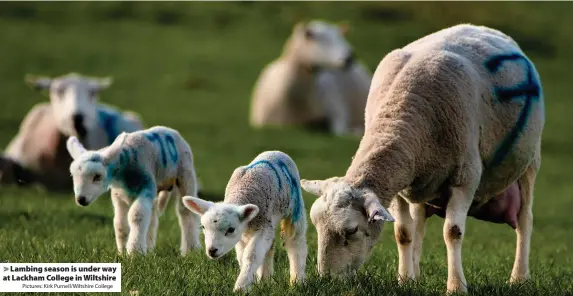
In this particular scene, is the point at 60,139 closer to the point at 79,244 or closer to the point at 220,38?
the point at 79,244

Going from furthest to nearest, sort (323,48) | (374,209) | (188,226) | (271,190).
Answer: (323,48) < (188,226) < (271,190) < (374,209)

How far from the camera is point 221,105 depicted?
2950 cm

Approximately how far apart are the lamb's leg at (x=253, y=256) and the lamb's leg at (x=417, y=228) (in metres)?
1.96

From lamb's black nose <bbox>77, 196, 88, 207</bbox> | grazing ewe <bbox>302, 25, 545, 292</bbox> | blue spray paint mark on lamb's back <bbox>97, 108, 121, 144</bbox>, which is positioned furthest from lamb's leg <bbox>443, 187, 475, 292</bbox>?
blue spray paint mark on lamb's back <bbox>97, 108, 121, 144</bbox>

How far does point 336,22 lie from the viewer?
3966cm

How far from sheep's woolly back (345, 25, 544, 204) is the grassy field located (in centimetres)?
83

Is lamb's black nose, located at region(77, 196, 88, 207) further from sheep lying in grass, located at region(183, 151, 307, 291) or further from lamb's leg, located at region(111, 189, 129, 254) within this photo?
sheep lying in grass, located at region(183, 151, 307, 291)

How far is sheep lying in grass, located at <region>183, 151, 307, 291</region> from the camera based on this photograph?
23.0 feet

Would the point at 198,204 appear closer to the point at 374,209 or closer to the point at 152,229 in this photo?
the point at 374,209

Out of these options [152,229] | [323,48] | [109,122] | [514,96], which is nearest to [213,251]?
[152,229]

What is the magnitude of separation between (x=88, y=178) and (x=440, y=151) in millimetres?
2665

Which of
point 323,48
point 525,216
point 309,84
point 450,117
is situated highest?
point 450,117

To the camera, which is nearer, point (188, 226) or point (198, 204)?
point (198, 204)

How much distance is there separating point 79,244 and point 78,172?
1165 mm
